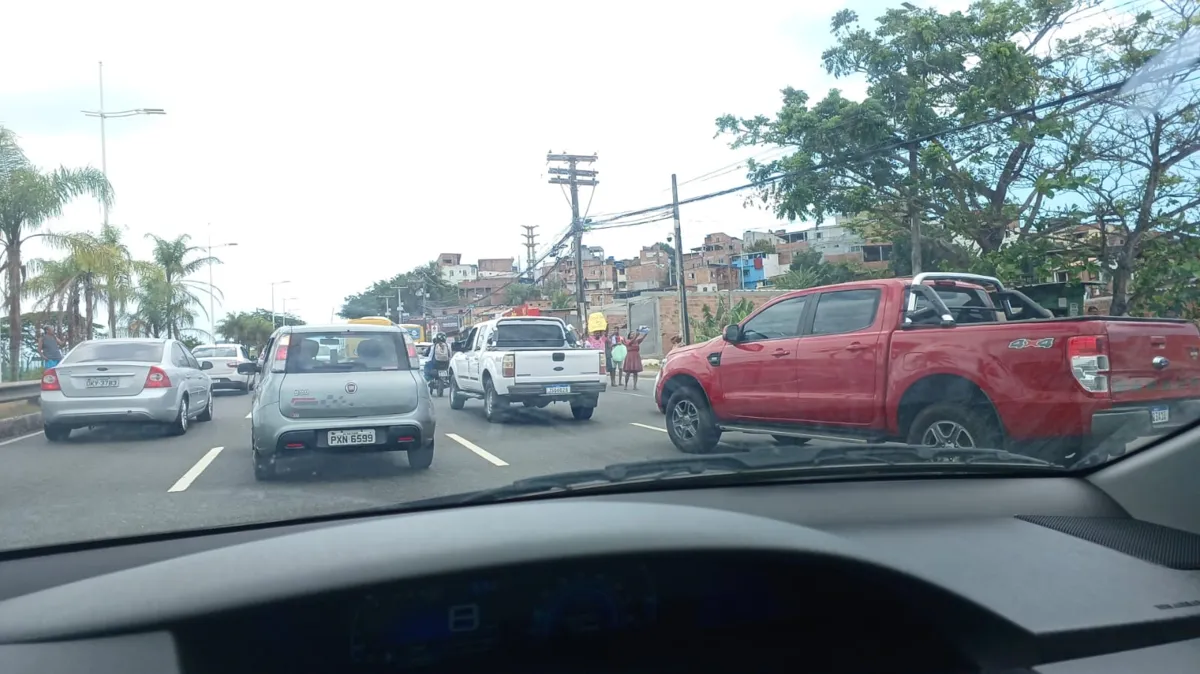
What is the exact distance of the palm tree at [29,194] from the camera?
354 centimetres

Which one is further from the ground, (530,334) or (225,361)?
(530,334)

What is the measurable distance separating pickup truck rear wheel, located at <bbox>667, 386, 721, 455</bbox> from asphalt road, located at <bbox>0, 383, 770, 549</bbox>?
0.15 meters

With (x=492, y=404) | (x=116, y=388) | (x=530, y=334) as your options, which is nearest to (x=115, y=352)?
(x=116, y=388)

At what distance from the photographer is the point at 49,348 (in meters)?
6.08

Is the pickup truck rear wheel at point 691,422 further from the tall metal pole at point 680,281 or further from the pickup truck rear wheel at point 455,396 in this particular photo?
the tall metal pole at point 680,281

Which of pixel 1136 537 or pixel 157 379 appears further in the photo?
pixel 157 379

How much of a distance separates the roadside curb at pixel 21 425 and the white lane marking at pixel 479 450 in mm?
2930

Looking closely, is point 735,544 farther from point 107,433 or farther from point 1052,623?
point 107,433

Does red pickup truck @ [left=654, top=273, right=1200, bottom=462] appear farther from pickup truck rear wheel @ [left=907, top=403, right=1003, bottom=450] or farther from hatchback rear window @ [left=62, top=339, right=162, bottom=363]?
hatchback rear window @ [left=62, top=339, right=162, bottom=363]

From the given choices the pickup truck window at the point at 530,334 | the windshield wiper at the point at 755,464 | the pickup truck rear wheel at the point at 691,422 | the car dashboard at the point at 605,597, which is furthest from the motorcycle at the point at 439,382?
the car dashboard at the point at 605,597

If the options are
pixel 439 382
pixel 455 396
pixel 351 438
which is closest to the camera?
pixel 351 438

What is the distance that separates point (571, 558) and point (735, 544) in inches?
19.1

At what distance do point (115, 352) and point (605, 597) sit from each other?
6.32 meters

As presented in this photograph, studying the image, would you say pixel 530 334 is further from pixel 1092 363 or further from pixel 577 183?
pixel 1092 363
